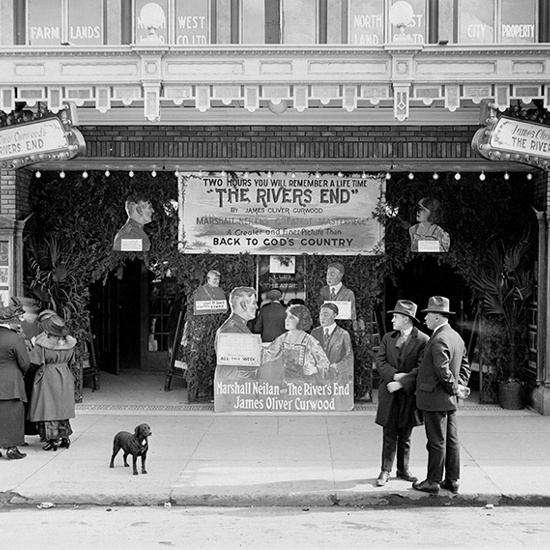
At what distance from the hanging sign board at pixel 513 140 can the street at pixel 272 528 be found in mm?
4201

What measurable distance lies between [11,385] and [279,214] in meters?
4.42

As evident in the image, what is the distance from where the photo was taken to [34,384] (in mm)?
9070

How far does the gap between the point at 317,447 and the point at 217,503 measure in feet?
6.97

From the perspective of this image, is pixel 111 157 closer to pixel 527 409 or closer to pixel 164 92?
pixel 164 92

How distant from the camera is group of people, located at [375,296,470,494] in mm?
7371

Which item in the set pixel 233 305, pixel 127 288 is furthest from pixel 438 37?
pixel 127 288

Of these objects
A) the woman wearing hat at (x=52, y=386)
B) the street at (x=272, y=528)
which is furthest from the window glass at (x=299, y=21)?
the street at (x=272, y=528)

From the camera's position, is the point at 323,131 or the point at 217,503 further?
the point at 323,131

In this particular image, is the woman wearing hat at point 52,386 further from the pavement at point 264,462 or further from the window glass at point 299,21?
the window glass at point 299,21

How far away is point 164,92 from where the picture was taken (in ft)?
31.7

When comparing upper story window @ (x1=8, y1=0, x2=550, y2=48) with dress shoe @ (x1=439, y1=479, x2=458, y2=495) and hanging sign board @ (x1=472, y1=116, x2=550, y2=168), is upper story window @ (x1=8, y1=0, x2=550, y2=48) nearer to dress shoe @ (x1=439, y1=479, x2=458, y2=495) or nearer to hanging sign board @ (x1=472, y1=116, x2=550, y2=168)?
hanging sign board @ (x1=472, y1=116, x2=550, y2=168)

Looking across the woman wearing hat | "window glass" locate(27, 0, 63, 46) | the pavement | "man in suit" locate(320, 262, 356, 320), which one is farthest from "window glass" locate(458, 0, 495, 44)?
the woman wearing hat

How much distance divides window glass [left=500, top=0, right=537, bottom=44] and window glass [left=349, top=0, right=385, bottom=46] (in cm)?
151

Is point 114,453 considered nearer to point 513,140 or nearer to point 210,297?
point 210,297
